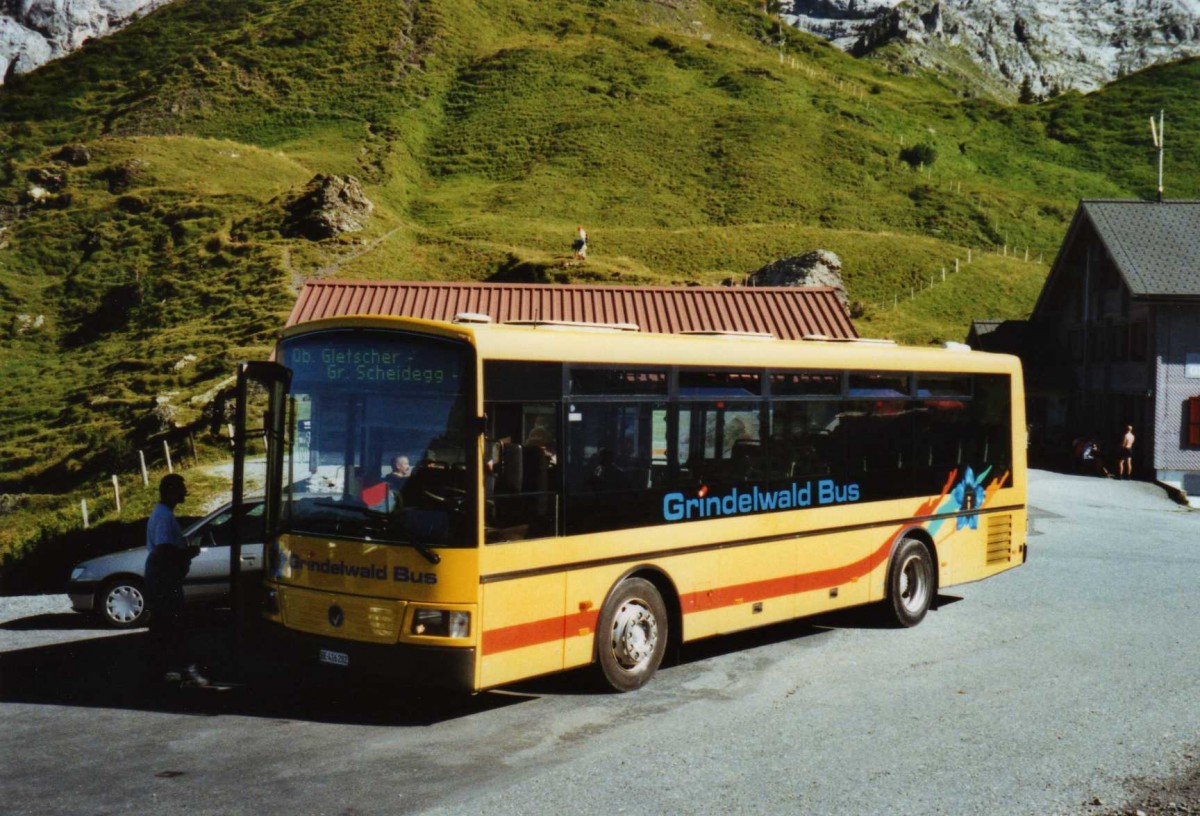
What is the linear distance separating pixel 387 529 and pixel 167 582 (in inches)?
110

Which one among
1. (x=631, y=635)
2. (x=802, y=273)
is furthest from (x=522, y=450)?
(x=802, y=273)

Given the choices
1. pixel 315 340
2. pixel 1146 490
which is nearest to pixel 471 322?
pixel 315 340

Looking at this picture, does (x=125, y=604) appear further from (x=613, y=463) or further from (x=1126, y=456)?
(x=1126, y=456)

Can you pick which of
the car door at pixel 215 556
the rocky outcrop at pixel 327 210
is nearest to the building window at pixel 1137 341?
the car door at pixel 215 556

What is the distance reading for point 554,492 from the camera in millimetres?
9414

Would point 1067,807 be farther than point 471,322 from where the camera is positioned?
No

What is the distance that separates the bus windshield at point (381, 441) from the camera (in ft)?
28.6

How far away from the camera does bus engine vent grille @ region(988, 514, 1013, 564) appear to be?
14836 millimetres

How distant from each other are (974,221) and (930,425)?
244 feet

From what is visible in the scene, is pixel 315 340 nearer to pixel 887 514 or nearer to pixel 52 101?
pixel 887 514

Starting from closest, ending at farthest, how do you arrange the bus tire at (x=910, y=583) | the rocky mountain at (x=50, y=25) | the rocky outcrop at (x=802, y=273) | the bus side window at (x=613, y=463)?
1. the bus side window at (x=613, y=463)
2. the bus tire at (x=910, y=583)
3. the rocky outcrop at (x=802, y=273)
4. the rocky mountain at (x=50, y=25)

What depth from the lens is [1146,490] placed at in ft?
106

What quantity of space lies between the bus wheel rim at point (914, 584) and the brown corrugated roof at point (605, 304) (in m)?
11.8

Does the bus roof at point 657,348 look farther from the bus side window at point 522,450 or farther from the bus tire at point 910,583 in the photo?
the bus tire at point 910,583
